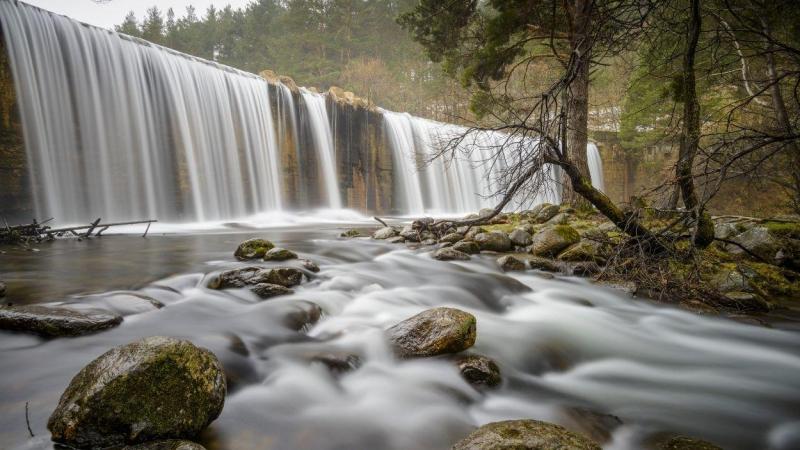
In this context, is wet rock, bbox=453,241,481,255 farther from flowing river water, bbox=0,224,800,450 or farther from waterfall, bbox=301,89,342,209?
waterfall, bbox=301,89,342,209

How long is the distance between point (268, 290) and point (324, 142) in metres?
16.8

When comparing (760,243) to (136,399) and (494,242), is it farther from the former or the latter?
(136,399)

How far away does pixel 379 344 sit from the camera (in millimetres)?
3457

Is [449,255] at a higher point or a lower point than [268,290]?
lower

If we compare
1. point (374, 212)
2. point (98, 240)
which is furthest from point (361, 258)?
point (374, 212)

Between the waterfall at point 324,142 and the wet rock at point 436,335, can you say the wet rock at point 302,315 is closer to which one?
the wet rock at point 436,335

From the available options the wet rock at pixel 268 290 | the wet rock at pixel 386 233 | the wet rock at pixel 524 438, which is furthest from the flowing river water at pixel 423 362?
the wet rock at pixel 386 233

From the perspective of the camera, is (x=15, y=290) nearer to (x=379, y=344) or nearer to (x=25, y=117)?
→ (x=379, y=344)

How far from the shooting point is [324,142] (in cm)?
2034

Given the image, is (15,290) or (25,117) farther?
(25,117)

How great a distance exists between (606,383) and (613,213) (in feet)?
7.64

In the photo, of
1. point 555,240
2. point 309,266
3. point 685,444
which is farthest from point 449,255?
point 685,444

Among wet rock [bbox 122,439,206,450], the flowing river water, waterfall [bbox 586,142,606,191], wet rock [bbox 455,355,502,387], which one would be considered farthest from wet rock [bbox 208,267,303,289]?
waterfall [bbox 586,142,606,191]

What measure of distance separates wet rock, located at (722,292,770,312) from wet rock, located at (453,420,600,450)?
395cm
